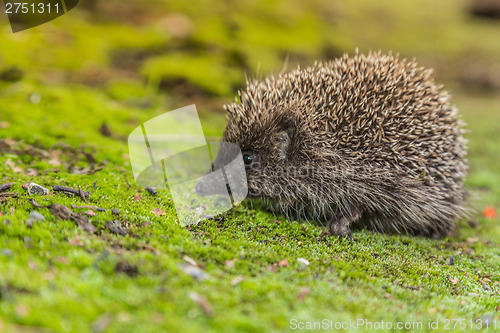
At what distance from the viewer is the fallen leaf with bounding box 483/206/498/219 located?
27.2 feet

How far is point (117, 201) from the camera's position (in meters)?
5.33

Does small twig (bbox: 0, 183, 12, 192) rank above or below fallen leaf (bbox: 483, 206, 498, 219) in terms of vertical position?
above

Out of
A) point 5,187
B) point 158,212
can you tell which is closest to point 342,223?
point 158,212

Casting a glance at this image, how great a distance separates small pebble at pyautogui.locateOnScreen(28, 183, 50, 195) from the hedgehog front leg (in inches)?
158

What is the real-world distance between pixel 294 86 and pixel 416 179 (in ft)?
8.03

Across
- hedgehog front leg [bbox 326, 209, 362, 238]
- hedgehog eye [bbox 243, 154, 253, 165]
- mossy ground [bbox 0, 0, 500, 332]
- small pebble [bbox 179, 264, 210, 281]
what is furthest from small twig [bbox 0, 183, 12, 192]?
hedgehog front leg [bbox 326, 209, 362, 238]

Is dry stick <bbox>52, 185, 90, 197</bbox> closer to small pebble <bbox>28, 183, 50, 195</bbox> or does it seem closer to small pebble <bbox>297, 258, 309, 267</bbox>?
small pebble <bbox>28, 183, 50, 195</bbox>

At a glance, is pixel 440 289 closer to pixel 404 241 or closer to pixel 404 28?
pixel 404 241

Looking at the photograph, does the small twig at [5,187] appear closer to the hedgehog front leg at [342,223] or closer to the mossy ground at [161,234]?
the mossy ground at [161,234]

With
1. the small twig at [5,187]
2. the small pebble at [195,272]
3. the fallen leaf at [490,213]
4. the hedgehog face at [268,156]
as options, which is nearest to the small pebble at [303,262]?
the small pebble at [195,272]

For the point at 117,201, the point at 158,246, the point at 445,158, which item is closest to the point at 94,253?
the point at 158,246

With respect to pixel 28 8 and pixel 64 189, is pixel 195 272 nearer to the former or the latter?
pixel 64 189

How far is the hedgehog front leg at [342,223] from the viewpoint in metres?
5.84

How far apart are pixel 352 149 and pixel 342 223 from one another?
115 cm
